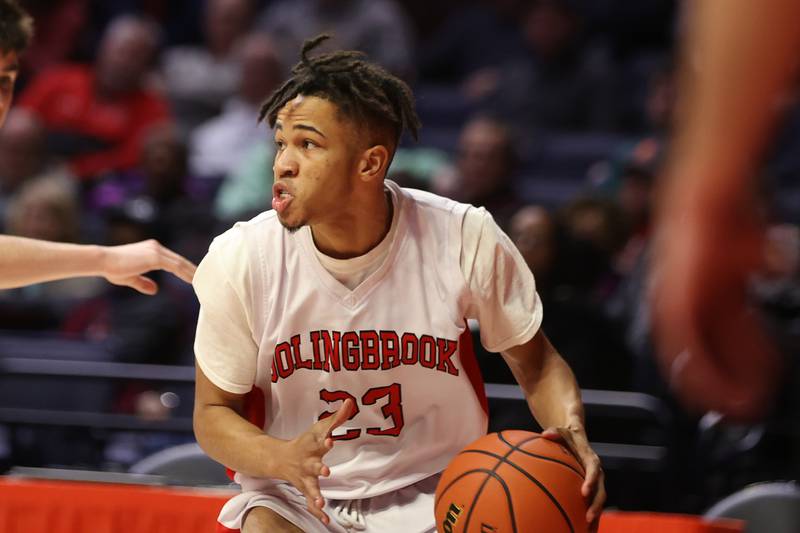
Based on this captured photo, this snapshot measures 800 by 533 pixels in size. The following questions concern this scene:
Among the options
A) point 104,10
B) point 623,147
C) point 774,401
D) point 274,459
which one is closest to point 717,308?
point 274,459

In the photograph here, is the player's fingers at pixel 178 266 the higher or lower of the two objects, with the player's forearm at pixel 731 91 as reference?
higher

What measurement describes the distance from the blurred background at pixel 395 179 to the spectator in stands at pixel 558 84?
1 centimetres

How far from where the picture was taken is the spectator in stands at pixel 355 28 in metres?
7.84

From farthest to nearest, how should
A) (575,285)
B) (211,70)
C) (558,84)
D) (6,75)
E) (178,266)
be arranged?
(211,70)
(558,84)
(575,285)
(6,75)
(178,266)

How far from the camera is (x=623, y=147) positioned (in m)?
6.94

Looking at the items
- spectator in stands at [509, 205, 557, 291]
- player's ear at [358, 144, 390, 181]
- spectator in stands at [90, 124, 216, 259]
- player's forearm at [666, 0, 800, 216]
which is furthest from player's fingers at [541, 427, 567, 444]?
spectator in stands at [90, 124, 216, 259]

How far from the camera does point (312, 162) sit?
2898 mm

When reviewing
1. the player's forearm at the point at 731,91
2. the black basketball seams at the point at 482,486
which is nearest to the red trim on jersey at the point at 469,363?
the black basketball seams at the point at 482,486

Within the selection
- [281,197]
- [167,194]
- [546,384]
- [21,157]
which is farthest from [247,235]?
[21,157]

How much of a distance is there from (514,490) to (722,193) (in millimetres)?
1832

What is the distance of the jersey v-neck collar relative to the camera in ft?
9.87

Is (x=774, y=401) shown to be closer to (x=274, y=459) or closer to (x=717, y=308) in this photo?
(x=274, y=459)

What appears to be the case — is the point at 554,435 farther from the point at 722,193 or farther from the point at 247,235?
the point at 722,193

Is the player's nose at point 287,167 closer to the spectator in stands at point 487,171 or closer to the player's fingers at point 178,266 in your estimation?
the player's fingers at point 178,266
